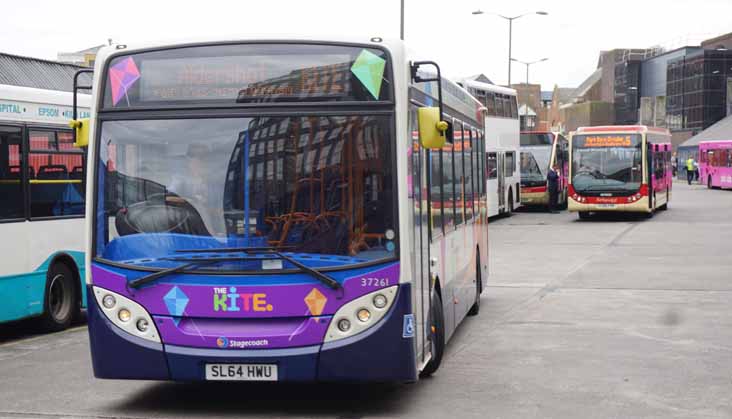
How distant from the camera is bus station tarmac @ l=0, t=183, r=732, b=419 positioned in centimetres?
825

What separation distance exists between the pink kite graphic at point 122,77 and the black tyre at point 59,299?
506 centimetres

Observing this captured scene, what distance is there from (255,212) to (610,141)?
102 ft

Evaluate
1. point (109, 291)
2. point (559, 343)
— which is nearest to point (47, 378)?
point (109, 291)

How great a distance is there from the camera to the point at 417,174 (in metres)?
8.39

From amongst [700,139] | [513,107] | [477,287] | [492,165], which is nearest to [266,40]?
[477,287]

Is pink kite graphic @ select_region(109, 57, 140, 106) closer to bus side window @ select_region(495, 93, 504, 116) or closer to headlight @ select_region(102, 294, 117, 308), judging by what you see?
headlight @ select_region(102, 294, 117, 308)

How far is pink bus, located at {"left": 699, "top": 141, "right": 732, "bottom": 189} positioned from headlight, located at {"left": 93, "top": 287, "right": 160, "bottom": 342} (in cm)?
6140

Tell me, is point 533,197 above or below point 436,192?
below

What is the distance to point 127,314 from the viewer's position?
26.0ft

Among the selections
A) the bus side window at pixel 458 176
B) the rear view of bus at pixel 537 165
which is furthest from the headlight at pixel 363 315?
the rear view of bus at pixel 537 165

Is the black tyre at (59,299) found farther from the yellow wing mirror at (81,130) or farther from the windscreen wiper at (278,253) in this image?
the windscreen wiper at (278,253)

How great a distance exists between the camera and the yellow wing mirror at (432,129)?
26.6ft

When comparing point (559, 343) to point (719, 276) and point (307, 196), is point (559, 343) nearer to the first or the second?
point (307, 196)

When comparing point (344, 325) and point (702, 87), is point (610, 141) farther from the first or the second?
point (702, 87)
